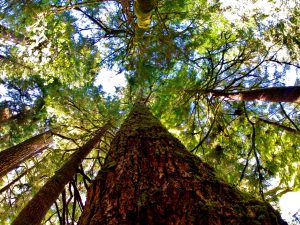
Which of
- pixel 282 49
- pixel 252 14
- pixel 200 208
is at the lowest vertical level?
pixel 200 208

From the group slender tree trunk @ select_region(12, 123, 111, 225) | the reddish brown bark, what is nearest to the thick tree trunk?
slender tree trunk @ select_region(12, 123, 111, 225)

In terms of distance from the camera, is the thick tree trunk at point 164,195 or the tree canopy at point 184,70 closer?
the thick tree trunk at point 164,195

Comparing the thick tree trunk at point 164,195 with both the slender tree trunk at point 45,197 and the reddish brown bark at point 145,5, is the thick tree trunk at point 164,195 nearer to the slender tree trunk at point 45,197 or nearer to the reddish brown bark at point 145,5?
the slender tree trunk at point 45,197

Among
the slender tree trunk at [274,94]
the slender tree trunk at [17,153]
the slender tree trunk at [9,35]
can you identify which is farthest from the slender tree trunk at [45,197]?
the slender tree trunk at [9,35]

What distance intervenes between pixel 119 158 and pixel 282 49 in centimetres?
482

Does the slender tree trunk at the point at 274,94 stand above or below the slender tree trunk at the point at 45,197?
above

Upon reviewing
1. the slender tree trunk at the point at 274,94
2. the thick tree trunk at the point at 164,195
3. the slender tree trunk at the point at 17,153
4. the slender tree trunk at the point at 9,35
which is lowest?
the thick tree trunk at the point at 164,195

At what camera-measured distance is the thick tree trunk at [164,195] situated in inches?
65.5

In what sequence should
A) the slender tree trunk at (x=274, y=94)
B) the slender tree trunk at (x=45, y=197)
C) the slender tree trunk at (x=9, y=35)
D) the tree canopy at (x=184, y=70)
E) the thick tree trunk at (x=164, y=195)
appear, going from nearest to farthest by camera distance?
the thick tree trunk at (x=164, y=195)
the slender tree trunk at (x=45, y=197)
the slender tree trunk at (x=274, y=94)
the tree canopy at (x=184, y=70)
the slender tree trunk at (x=9, y=35)

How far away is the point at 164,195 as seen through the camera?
6.30 ft

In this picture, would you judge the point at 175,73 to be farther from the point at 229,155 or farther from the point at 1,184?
the point at 1,184

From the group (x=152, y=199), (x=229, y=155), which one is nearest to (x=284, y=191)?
(x=229, y=155)

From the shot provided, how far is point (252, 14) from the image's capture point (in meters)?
7.09

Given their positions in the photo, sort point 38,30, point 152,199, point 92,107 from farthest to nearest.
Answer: point 92,107 → point 38,30 → point 152,199
